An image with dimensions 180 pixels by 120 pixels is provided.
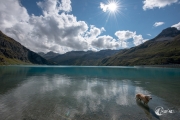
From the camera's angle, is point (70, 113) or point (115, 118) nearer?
point (115, 118)

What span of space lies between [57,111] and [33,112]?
2829 millimetres

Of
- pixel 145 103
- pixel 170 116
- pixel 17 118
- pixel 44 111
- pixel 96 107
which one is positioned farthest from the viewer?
pixel 145 103

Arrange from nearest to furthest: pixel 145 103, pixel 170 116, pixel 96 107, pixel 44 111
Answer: pixel 170 116, pixel 44 111, pixel 96 107, pixel 145 103

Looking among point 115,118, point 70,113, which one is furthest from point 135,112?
point 70,113

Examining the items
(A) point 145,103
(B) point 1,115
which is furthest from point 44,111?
(A) point 145,103

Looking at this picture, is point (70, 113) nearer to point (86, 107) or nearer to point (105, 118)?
point (86, 107)

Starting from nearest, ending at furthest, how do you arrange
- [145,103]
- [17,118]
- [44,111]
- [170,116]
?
[17,118], [170,116], [44,111], [145,103]

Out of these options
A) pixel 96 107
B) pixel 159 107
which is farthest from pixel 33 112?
pixel 159 107

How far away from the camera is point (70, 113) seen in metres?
14.0

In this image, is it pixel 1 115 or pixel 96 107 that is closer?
pixel 1 115

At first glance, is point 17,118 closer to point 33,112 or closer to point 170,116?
point 33,112

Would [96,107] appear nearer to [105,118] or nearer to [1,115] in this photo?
[105,118]

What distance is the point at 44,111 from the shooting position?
1445 centimetres

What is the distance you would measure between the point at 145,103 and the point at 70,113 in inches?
459
